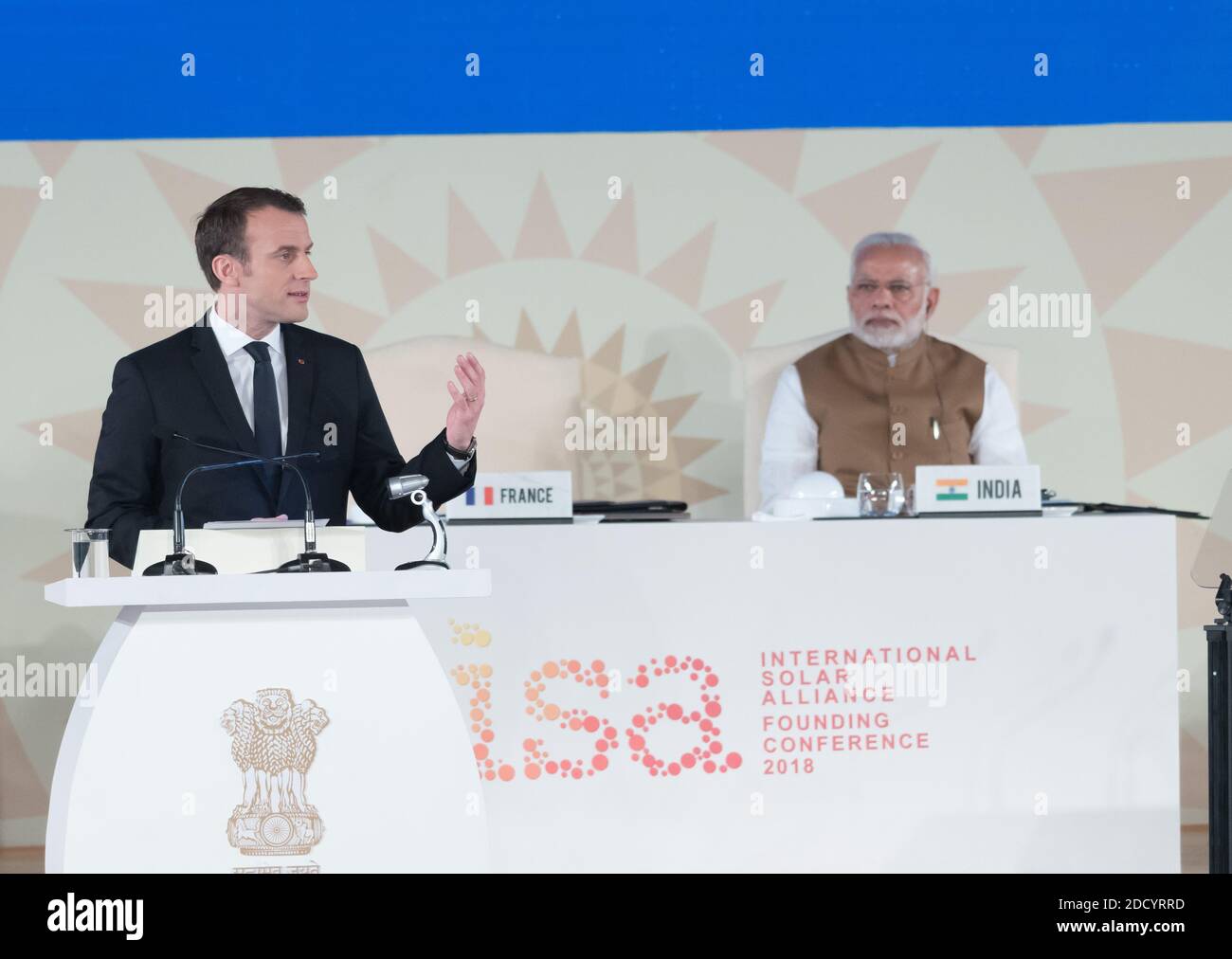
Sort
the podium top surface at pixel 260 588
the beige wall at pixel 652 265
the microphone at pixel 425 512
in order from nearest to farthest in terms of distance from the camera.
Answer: the podium top surface at pixel 260 588, the microphone at pixel 425 512, the beige wall at pixel 652 265

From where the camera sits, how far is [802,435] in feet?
12.5

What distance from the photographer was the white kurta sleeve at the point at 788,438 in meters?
3.75

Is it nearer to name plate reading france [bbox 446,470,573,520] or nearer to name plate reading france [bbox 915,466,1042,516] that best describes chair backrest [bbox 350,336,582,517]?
name plate reading france [bbox 446,470,573,520]

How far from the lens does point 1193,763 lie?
4.10 metres

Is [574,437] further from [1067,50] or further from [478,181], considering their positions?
[1067,50]

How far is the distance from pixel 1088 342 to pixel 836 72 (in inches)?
43.9

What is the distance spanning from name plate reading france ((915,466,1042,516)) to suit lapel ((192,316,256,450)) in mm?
1274

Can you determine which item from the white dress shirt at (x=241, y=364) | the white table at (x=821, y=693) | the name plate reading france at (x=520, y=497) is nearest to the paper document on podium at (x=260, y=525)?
the white dress shirt at (x=241, y=364)

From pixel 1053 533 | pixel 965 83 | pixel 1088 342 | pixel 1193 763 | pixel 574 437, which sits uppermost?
pixel 965 83

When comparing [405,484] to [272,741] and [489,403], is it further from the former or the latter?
[489,403]

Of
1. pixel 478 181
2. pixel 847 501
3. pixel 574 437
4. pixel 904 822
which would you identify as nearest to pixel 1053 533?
pixel 847 501

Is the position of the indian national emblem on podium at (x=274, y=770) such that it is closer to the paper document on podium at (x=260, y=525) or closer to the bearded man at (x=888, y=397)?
the paper document on podium at (x=260, y=525)

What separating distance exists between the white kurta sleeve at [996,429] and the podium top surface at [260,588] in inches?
88.4

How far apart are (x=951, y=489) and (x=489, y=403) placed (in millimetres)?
1623
